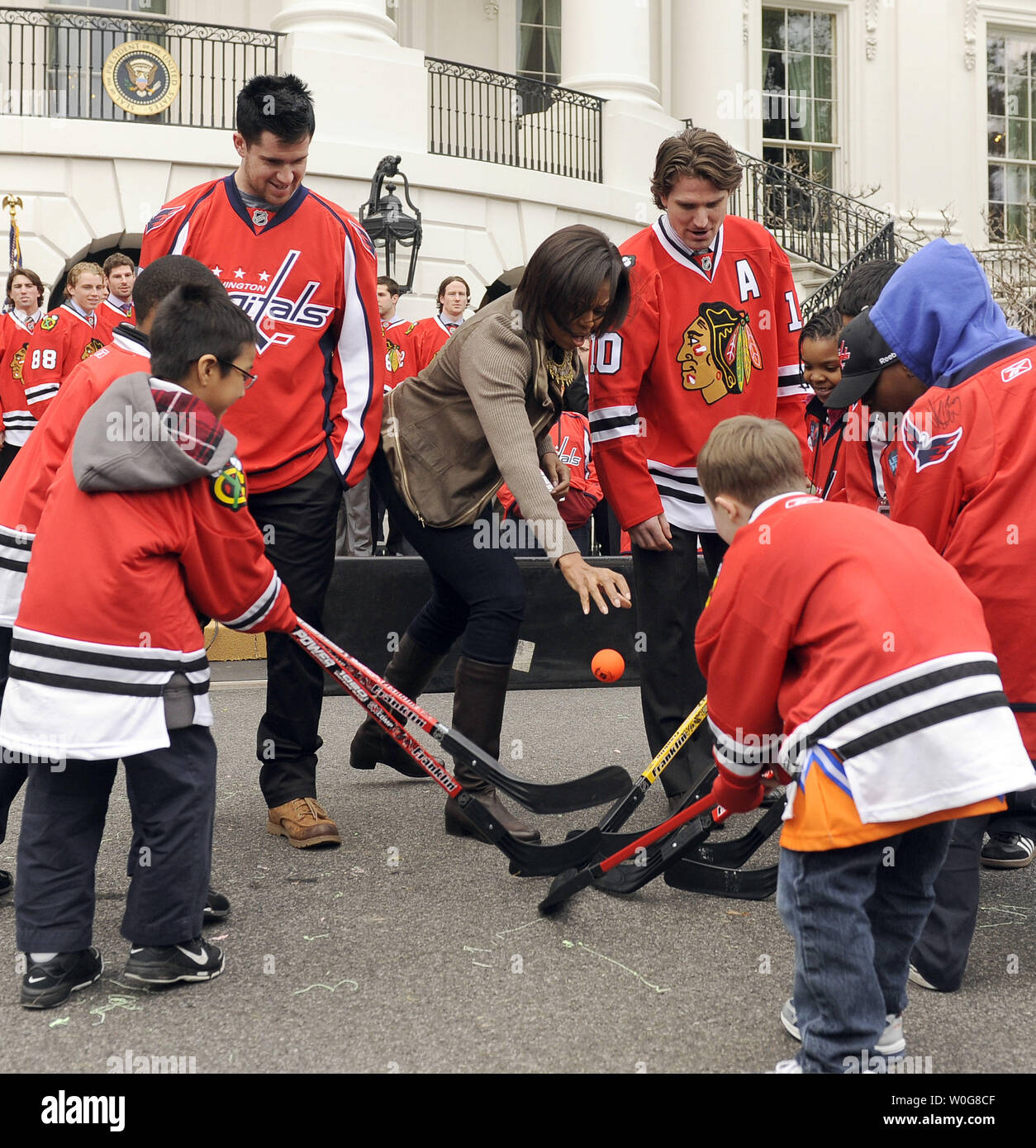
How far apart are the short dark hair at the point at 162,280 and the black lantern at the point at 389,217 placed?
940 cm

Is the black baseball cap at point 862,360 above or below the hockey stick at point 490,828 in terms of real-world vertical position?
above

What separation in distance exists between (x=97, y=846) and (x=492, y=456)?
1680mm

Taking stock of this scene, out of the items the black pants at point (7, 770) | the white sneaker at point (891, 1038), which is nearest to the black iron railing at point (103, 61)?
the black pants at point (7, 770)

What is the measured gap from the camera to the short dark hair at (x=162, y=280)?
3168mm

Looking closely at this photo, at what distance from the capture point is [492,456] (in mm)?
3973

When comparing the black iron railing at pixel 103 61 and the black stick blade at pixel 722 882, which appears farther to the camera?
the black iron railing at pixel 103 61

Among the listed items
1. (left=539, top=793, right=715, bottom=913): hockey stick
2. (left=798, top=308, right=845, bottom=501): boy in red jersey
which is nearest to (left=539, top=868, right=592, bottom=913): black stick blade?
(left=539, top=793, right=715, bottom=913): hockey stick

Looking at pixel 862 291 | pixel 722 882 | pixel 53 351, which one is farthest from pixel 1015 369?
pixel 53 351

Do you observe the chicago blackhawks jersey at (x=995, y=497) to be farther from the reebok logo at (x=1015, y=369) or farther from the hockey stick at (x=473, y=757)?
the hockey stick at (x=473, y=757)

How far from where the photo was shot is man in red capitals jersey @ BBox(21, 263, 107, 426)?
8.78 m

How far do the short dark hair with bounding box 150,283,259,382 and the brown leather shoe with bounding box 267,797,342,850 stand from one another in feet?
5.04

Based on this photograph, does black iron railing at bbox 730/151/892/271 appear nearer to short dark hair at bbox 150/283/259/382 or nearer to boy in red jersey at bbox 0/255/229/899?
boy in red jersey at bbox 0/255/229/899

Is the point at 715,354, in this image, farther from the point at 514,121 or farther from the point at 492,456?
the point at 514,121

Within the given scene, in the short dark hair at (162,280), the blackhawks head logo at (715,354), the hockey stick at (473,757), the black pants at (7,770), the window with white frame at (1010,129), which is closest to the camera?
the short dark hair at (162,280)
